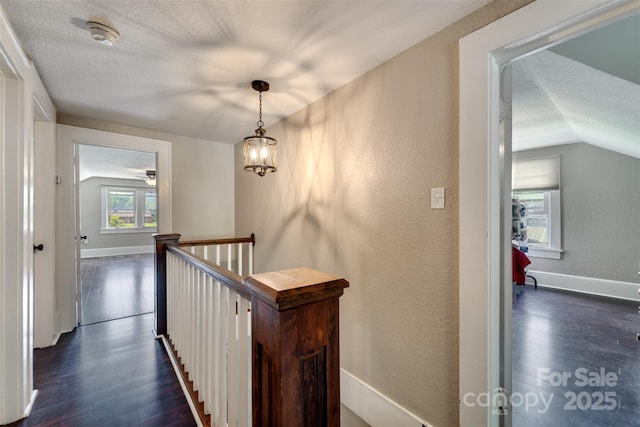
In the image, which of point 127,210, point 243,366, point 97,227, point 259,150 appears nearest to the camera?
point 243,366

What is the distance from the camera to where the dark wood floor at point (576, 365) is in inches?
66.4

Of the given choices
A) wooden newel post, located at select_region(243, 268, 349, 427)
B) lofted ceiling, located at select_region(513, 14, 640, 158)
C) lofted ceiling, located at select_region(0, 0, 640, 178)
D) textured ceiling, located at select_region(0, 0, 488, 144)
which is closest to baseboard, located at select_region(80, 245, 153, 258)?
lofted ceiling, located at select_region(0, 0, 640, 178)

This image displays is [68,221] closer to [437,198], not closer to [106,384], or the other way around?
[106,384]

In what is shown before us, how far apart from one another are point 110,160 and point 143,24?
513 cm

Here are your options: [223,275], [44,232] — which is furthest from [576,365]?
[44,232]

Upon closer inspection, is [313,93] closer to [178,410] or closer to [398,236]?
[398,236]

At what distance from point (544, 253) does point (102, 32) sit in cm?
603

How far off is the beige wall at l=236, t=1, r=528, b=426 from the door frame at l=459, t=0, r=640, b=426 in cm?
7

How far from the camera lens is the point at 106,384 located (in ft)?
6.15

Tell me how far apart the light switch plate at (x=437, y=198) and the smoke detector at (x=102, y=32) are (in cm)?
197

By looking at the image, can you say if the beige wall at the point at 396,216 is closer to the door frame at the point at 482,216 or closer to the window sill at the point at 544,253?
the door frame at the point at 482,216

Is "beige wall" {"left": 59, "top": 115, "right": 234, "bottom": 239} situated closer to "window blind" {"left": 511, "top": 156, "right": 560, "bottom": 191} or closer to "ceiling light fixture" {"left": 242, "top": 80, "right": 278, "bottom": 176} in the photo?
"ceiling light fixture" {"left": 242, "top": 80, "right": 278, "bottom": 176}

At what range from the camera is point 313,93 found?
2.25m

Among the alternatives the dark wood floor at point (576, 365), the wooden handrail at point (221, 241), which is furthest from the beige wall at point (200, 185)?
the dark wood floor at point (576, 365)
